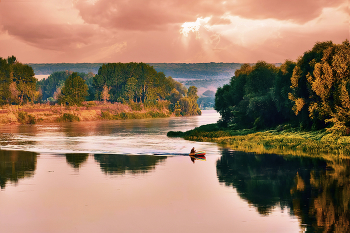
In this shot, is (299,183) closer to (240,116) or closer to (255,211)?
(255,211)

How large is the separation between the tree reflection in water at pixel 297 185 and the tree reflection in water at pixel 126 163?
6122 mm

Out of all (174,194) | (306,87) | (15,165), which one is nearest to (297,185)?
(174,194)

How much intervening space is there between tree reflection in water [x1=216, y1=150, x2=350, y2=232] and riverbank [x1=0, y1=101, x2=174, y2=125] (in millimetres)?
91608

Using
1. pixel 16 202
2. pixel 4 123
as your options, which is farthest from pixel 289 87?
pixel 4 123

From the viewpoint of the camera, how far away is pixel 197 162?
128 feet

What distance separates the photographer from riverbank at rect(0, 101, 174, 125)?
391 ft

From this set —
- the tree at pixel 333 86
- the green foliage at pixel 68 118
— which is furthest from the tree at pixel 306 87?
the green foliage at pixel 68 118

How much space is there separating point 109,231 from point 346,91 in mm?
37206

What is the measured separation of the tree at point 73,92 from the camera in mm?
149375

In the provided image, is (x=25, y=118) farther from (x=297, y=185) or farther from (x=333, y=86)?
(x=297, y=185)

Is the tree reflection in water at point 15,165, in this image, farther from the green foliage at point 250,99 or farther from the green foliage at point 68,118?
the green foliage at point 68,118

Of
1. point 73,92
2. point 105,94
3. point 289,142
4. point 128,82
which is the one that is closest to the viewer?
point 289,142

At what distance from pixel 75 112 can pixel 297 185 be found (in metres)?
124

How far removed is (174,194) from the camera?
25062 mm
